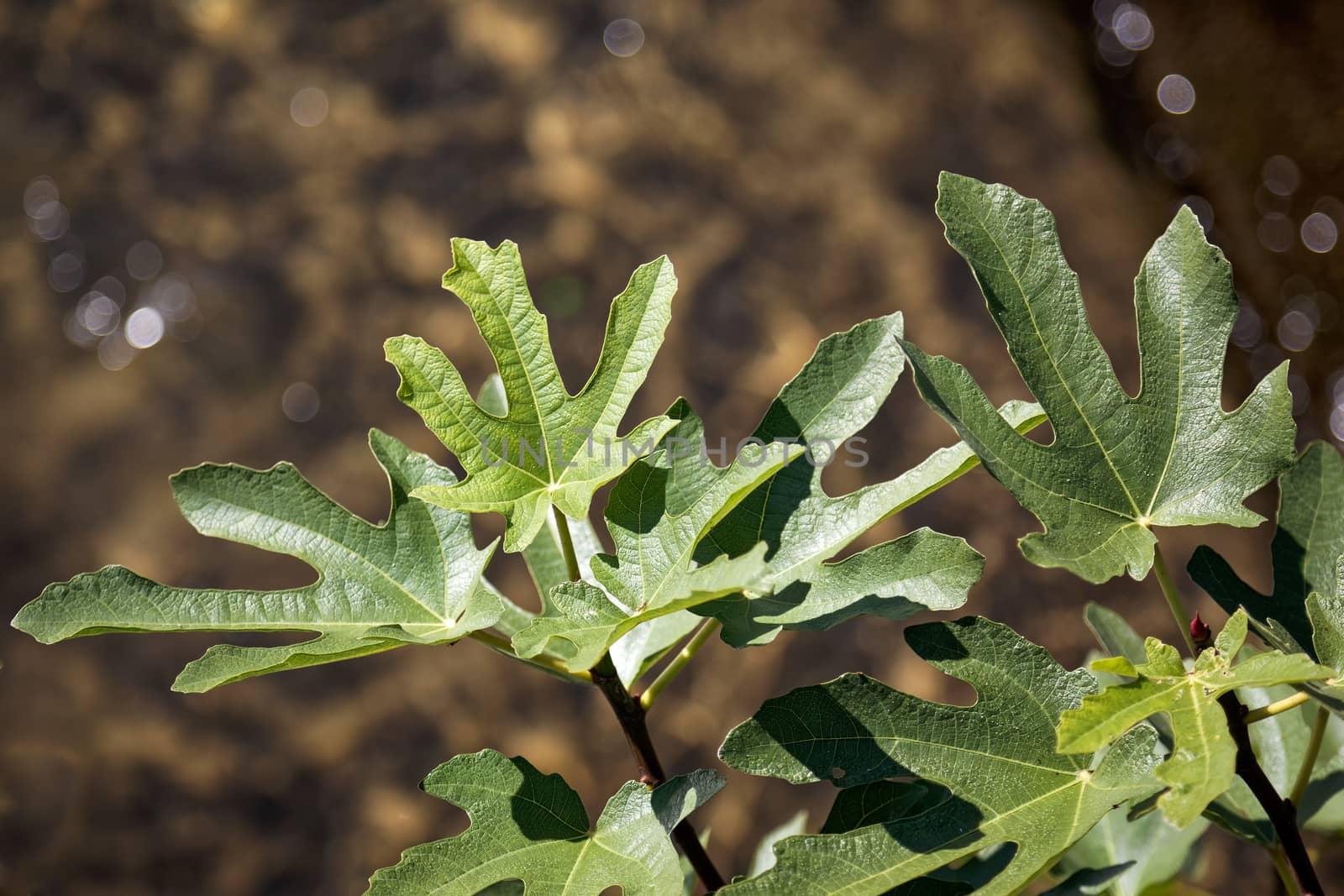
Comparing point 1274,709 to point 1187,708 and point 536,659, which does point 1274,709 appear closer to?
point 1187,708

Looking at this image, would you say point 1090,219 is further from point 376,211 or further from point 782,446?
point 782,446

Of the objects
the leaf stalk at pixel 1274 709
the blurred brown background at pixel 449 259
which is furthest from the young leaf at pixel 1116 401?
the blurred brown background at pixel 449 259

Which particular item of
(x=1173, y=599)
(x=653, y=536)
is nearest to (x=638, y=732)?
(x=653, y=536)

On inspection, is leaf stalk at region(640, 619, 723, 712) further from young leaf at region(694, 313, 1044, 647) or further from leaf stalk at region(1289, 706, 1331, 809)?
leaf stalk at region(1289, 706, 1331, 809)

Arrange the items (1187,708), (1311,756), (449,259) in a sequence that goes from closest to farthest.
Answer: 1. (1187,708)
2. (1311,756)
3. (449,259)

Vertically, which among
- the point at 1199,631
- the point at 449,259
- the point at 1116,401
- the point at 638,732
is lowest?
the point at 449,259

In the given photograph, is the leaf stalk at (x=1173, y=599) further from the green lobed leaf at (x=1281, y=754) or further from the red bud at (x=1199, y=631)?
A: the green lobed leaf at (x=1281, y=754)

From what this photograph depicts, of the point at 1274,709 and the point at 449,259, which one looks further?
the point at 449,259
